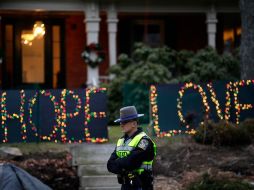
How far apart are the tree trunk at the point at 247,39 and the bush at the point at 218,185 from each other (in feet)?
19.1

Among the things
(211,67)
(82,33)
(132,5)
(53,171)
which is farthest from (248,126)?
(82,33)

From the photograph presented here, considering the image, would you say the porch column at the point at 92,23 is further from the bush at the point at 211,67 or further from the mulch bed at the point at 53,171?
the mulch bed at the point at 53,171

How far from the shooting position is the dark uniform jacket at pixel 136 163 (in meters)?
6.88

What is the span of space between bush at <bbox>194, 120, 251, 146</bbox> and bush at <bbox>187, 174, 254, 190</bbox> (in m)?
2.50

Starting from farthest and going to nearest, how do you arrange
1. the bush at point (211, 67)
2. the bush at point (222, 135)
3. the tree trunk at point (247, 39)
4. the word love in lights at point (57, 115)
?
the bush at point (211, 67), the tree trunk at point (247, 39), the word love in lights at point (57, 115), the bush at point (222, 135)

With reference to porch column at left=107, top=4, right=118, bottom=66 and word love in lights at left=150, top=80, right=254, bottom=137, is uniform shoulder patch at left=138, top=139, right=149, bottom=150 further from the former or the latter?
porch column at left=107, top=4, right=118, bottom=66

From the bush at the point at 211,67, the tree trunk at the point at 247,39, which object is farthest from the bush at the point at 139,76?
the tree trunk at the point at 247,39

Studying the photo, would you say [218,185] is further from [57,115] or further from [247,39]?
[247,39]

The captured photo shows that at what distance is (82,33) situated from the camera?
2166 cm

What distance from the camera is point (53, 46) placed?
2150 cm

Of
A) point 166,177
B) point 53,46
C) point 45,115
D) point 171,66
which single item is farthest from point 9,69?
point 166,177

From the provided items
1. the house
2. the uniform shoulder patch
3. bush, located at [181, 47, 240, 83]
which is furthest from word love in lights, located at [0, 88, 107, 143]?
the uniform shoulder patch

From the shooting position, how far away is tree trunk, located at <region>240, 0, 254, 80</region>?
51.3ft

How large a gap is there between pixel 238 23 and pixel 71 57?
240 inches
